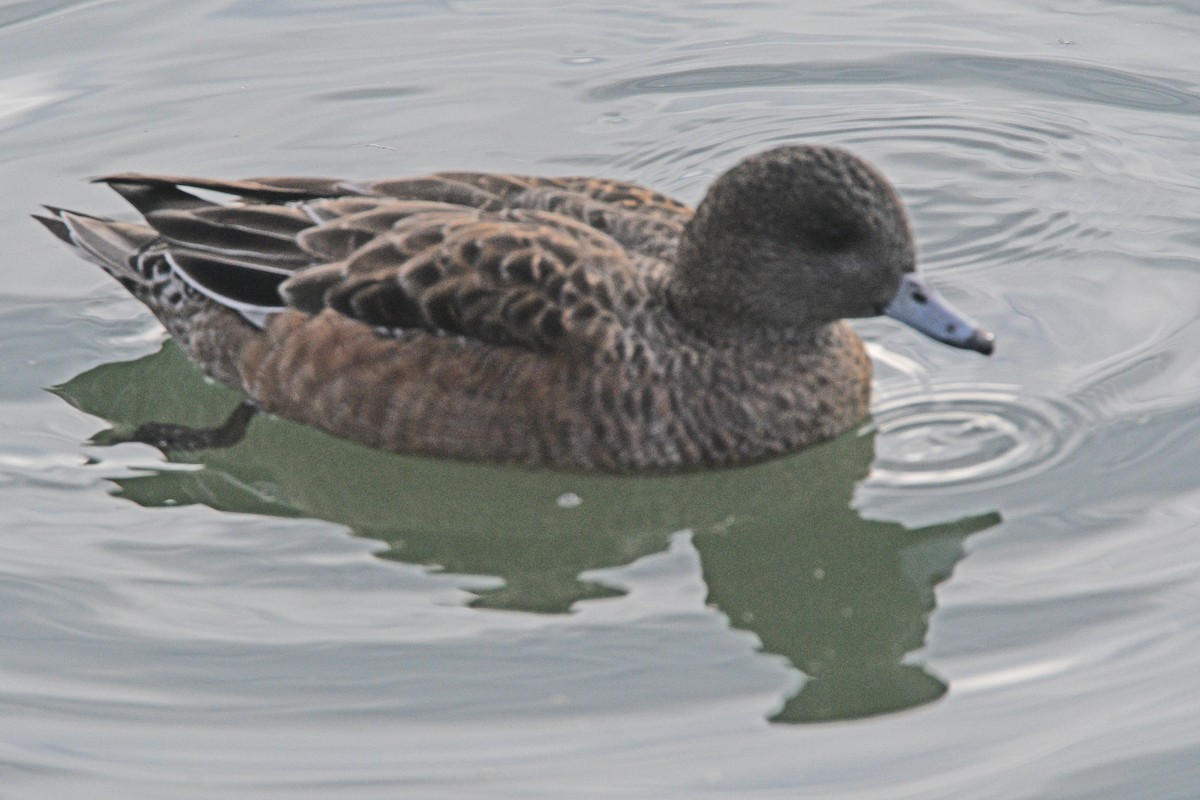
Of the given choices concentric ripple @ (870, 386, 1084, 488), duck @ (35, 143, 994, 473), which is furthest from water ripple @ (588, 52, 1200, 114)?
concentric ripple @ (870, 386, 1084, 488)

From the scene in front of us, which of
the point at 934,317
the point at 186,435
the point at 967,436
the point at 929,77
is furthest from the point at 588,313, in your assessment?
the point at 929,77

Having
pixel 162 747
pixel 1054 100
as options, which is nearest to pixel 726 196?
pixel 162 747

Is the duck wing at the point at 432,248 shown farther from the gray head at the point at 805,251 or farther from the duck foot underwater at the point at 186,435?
the duck foot underwater at the point at 186,435

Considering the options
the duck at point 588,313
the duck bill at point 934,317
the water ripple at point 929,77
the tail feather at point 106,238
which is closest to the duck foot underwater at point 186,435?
the duck at point 588,313

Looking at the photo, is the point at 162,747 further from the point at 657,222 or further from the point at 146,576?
the point at 657,222

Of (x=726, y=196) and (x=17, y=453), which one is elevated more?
(x=726, y=196)

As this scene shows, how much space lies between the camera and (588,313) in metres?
7.24

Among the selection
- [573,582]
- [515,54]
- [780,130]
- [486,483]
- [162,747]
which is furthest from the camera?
[515,54]

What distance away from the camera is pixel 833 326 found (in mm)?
7680

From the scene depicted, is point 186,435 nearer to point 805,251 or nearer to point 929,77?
point 805,251

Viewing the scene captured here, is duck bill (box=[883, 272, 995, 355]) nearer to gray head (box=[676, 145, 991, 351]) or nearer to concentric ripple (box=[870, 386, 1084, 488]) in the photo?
gray head (box=[676, 145, 991, 351])

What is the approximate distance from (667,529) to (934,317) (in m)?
1.33

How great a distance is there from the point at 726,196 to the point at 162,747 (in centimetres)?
302

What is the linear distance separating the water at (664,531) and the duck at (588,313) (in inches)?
8.7
